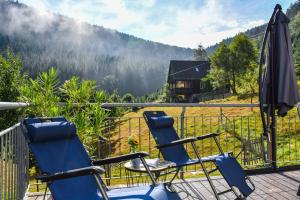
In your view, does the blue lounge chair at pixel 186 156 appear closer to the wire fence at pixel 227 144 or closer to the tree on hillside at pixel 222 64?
the wire fence at pixel 227 144

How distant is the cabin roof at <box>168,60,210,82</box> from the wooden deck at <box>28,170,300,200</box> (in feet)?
167

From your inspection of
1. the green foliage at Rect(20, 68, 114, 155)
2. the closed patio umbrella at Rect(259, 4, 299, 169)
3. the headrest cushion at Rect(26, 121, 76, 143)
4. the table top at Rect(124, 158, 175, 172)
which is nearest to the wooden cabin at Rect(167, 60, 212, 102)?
the closed patio umbrella at Rect(259, 4, 299, 169)

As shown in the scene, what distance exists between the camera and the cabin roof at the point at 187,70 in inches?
2221

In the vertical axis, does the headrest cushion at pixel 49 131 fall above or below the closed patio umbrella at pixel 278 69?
below

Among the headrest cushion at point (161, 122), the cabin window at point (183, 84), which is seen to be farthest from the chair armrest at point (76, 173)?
the cabin window at point (183, 84)

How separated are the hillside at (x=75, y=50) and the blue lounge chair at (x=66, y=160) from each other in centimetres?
12035

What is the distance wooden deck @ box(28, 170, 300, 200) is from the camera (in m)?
4.11

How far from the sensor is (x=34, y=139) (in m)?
2.94

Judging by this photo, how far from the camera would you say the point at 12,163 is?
9.47 feet

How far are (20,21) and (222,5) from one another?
159639 millimetres

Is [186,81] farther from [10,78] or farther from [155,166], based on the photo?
[155,166]

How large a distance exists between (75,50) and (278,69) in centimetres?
16797

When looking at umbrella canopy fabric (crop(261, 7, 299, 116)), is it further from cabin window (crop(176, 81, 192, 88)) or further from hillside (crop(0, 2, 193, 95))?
hillside (crop(0, 2, 193, 95))

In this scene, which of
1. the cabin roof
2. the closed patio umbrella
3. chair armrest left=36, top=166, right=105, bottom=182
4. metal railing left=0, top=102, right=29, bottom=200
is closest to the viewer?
chair armrest left=36, top=166, right=105, bottom=182
